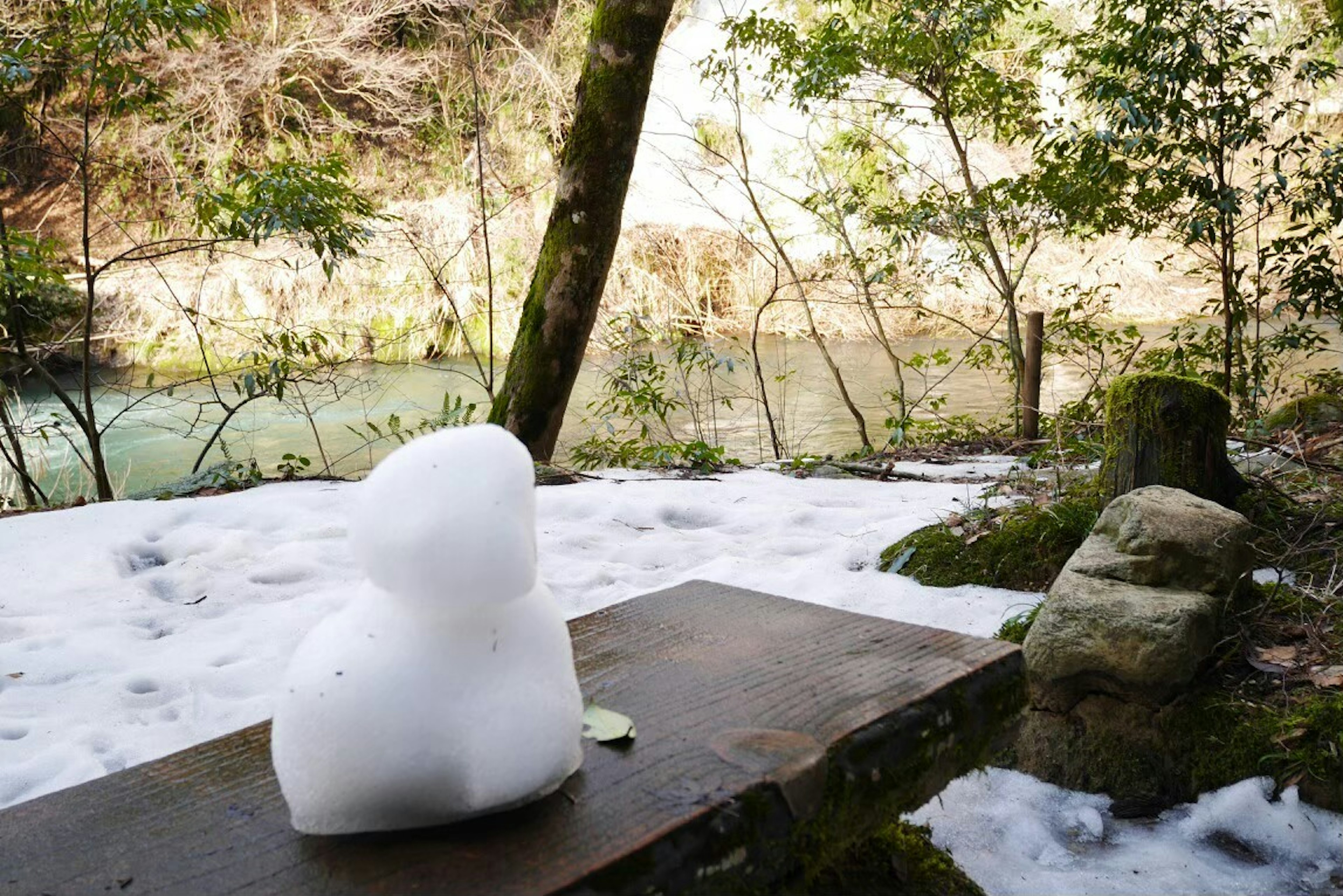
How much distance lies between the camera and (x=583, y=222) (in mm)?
4305

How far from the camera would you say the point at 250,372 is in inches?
192

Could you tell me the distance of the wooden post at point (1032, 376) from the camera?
212 inches

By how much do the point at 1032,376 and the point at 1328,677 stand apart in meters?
3.83

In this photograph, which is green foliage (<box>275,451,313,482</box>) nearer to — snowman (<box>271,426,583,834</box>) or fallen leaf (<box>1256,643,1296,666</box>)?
snowman (<box>271,426,583,834</box>)

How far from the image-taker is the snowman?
816 mm

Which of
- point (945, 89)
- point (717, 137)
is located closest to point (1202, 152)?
point (945, 89)

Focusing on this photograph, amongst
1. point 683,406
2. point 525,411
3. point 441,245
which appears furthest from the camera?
point 441,245

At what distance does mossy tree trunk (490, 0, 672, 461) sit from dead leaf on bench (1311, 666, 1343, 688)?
3157 millimetres

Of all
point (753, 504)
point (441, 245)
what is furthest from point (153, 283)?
point (753, 504)

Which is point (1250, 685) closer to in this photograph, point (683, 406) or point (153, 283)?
point (683, 406)

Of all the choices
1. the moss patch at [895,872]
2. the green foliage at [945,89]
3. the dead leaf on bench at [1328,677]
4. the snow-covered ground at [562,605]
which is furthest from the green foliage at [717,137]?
the moss patch at [895,872]

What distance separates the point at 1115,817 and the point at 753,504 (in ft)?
6.69

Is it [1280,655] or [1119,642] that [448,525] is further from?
[1280,655]

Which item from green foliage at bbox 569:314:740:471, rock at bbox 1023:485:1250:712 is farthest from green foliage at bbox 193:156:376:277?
rock at bbox 1023:485:1250:712
